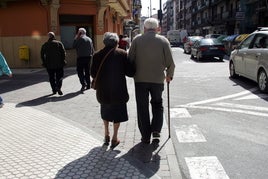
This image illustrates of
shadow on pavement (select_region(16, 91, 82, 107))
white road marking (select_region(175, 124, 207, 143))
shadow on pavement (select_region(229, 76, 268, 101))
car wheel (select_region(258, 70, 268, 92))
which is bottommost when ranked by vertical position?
white road marking (select_region(175, 124, 207, 143))

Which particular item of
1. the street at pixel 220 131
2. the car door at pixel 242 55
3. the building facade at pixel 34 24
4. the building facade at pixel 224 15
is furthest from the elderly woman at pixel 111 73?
the building facade at pixel 224 15

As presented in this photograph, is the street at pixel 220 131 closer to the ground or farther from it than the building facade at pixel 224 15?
closer to the ground

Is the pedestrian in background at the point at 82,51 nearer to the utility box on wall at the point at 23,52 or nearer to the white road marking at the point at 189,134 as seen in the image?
the white road marking at the point at 189,134

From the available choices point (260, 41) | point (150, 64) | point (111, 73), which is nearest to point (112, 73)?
point (111, 73)

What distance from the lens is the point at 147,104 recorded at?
4.85 m

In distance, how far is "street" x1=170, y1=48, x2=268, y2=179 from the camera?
13.4ft

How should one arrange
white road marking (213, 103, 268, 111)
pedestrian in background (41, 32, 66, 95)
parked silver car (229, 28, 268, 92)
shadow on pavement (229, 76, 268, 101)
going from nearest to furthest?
white road marking (213, 103, 268, 111), shadow on pavement (229, 76, 268, 101), parked silver car (229, 28, 268, 92), pedestrian in background (41, 32, 66, 95)

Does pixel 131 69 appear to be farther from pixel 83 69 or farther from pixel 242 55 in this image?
pixel 242 55

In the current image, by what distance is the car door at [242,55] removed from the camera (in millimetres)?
10103

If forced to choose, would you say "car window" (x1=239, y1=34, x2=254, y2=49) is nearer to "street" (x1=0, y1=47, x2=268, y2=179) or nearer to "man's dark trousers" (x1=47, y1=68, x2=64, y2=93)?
"street" (x1=0, y1=47, x2=268, y2=179)

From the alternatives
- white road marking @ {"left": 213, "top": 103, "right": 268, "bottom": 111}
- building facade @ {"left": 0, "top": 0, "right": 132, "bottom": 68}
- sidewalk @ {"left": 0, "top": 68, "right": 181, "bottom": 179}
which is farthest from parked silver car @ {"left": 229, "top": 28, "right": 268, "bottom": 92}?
building facade @ {"left": 0, "top": 0, "right": 132, "bottom": 68}

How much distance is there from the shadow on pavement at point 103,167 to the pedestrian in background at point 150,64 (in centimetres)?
75

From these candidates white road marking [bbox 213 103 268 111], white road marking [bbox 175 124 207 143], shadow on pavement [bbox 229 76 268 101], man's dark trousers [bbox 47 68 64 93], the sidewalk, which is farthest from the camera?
man's dark trousers [bbox 47 68 64 93]

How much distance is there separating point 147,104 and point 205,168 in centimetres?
128
